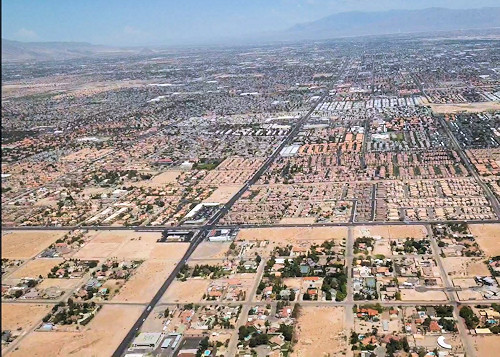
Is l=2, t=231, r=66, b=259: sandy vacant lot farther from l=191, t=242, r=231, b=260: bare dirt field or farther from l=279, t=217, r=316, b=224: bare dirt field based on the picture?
l=279, t=217, r=316, b=224: bare dirt field

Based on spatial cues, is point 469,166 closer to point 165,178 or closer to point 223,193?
point 223,193

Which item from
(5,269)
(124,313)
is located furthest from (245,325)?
(5,269)

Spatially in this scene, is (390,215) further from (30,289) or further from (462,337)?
(30,289)

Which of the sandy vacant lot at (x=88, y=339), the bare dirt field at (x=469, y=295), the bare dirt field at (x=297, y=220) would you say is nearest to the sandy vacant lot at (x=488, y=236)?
the bare dirt field at (x=469, y=295)

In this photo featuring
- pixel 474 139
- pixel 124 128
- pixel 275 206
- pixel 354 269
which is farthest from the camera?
pixel 124 128

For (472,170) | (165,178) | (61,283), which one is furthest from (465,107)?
(61,283)

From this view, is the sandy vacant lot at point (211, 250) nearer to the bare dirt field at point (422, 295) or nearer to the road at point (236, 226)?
the road at point (236, 226)

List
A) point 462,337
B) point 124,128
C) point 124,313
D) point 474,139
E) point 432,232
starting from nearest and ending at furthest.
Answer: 1. point 462,337
2. point 124,313
3. point 432,232
4. point 474,139
5. point 124,128

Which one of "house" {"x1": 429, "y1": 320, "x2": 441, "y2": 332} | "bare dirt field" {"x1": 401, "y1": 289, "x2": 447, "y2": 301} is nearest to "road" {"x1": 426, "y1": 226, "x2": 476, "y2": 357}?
"bare dirt field" {"x1": 401, "y1": 289, "x2": 447, "y2": 301}
